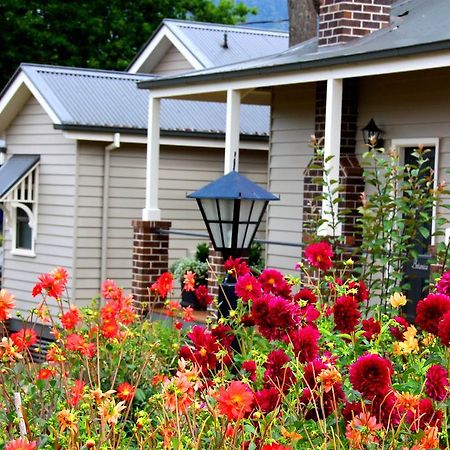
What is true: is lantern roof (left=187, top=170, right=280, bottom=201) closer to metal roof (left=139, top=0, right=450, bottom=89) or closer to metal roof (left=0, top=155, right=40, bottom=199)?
metal roof (left=139, top=0, right=450, bottom=89)

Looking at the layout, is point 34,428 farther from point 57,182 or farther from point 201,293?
point 57,182

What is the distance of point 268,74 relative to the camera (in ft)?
42.3

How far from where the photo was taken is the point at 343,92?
13.5 m

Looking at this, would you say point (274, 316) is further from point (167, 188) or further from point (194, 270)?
point (167, 188)

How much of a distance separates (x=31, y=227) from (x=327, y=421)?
14.0 m

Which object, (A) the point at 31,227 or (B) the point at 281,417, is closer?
(B) the point at 281,417

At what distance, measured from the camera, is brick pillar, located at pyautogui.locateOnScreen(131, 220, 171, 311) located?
1530 centimetres

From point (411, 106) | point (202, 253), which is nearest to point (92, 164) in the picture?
point (202, 253)

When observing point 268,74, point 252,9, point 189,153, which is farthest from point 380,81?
point 252,9

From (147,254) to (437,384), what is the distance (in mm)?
11358

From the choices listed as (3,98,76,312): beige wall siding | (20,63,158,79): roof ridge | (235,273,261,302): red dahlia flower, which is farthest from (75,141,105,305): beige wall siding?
(235,273,261,302): red dahlia flower

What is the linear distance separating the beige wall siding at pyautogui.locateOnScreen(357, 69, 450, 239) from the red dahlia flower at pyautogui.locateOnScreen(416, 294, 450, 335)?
765 cm

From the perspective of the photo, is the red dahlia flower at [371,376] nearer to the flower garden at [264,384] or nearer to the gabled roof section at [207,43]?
the flower garden at [264,384]

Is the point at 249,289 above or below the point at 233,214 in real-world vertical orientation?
below
